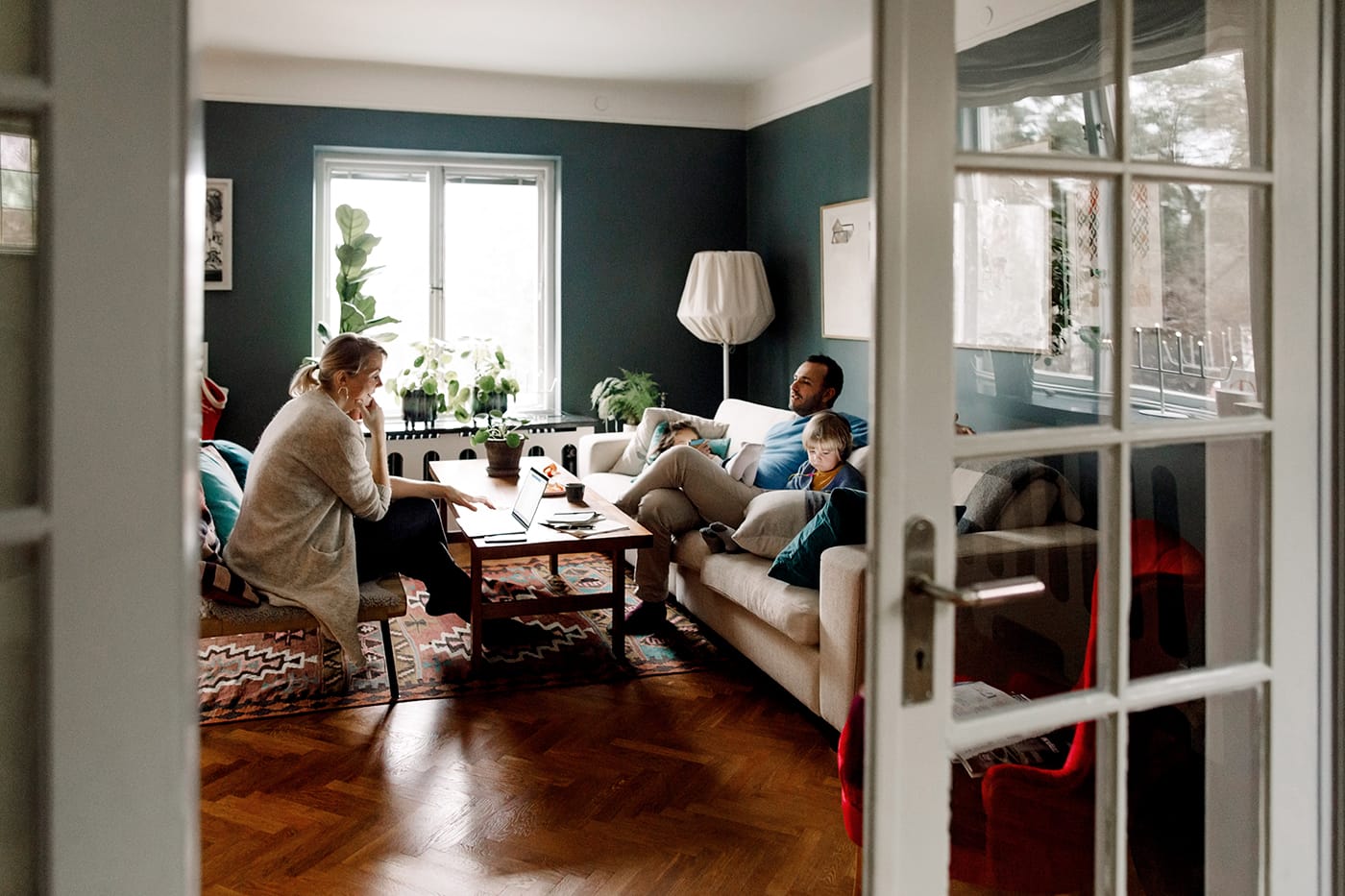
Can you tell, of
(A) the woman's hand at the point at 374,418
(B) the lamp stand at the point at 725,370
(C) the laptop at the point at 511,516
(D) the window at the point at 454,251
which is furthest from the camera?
(B) the lamp stand at the point at 725,370

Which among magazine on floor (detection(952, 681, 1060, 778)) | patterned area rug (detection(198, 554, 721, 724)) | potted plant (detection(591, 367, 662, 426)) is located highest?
potted plant (detection(591, 367, 662, 426))

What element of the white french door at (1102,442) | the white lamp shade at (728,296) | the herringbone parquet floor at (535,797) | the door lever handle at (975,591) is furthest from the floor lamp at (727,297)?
the door lever handle at (975,591)

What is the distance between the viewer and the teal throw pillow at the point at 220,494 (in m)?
3.62

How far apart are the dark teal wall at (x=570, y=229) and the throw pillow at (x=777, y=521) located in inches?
125

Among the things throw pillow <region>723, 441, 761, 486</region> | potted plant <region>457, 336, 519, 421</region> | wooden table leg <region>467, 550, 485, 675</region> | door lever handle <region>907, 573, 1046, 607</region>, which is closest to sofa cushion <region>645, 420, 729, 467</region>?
throw pillow <region>723, 441, 761, 486</region>

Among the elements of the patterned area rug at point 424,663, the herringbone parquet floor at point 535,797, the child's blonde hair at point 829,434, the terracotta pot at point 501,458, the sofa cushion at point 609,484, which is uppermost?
the child's blonde hair at point 829,434

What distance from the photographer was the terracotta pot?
17.0 feet

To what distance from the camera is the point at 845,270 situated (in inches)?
230

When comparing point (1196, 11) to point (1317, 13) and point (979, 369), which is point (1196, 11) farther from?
point (979, 369)

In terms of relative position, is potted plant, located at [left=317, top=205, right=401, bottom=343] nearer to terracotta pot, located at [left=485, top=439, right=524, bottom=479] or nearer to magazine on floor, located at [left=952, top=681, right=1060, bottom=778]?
terracotta pot, located at [left=485, top=439, right=524, bottom=479]

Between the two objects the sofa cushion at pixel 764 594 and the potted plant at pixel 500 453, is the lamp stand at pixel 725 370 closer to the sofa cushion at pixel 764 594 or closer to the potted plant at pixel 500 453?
the potted plant at pixel 500 453

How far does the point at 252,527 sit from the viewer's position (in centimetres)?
339

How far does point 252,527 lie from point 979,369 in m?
2.65

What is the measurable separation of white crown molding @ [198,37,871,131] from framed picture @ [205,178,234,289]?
0.51 meters
